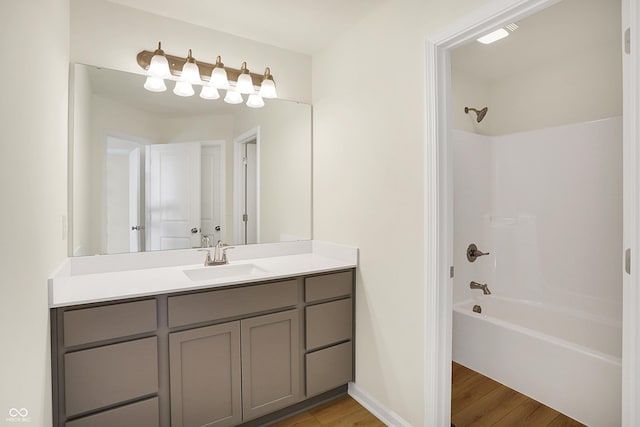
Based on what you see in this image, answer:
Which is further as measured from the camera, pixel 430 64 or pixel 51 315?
pixel 430 64

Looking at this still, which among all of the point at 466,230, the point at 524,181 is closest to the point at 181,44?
the point at 466,230

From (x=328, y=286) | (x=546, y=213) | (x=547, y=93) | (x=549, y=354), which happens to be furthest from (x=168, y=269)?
(x=547, y=93)

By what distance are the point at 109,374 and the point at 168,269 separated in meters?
0.70

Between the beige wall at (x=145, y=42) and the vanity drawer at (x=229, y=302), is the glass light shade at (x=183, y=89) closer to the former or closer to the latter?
the beige wall at (x=145, y=42)

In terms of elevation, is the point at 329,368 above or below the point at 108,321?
below

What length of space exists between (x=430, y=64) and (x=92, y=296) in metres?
1.90

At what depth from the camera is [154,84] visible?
2.02 metres

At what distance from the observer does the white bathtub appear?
5.65 ft

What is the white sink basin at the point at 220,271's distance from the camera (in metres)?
1.99

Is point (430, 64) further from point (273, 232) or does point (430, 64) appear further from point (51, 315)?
point (51, 315)

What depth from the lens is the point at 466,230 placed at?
276 centimetres

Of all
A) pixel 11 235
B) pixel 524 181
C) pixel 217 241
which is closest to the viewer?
pixel 11 235

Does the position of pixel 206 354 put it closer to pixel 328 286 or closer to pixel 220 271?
pixel 220 271

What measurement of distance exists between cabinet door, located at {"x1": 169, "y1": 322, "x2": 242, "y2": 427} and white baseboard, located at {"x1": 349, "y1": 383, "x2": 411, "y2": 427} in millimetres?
784
